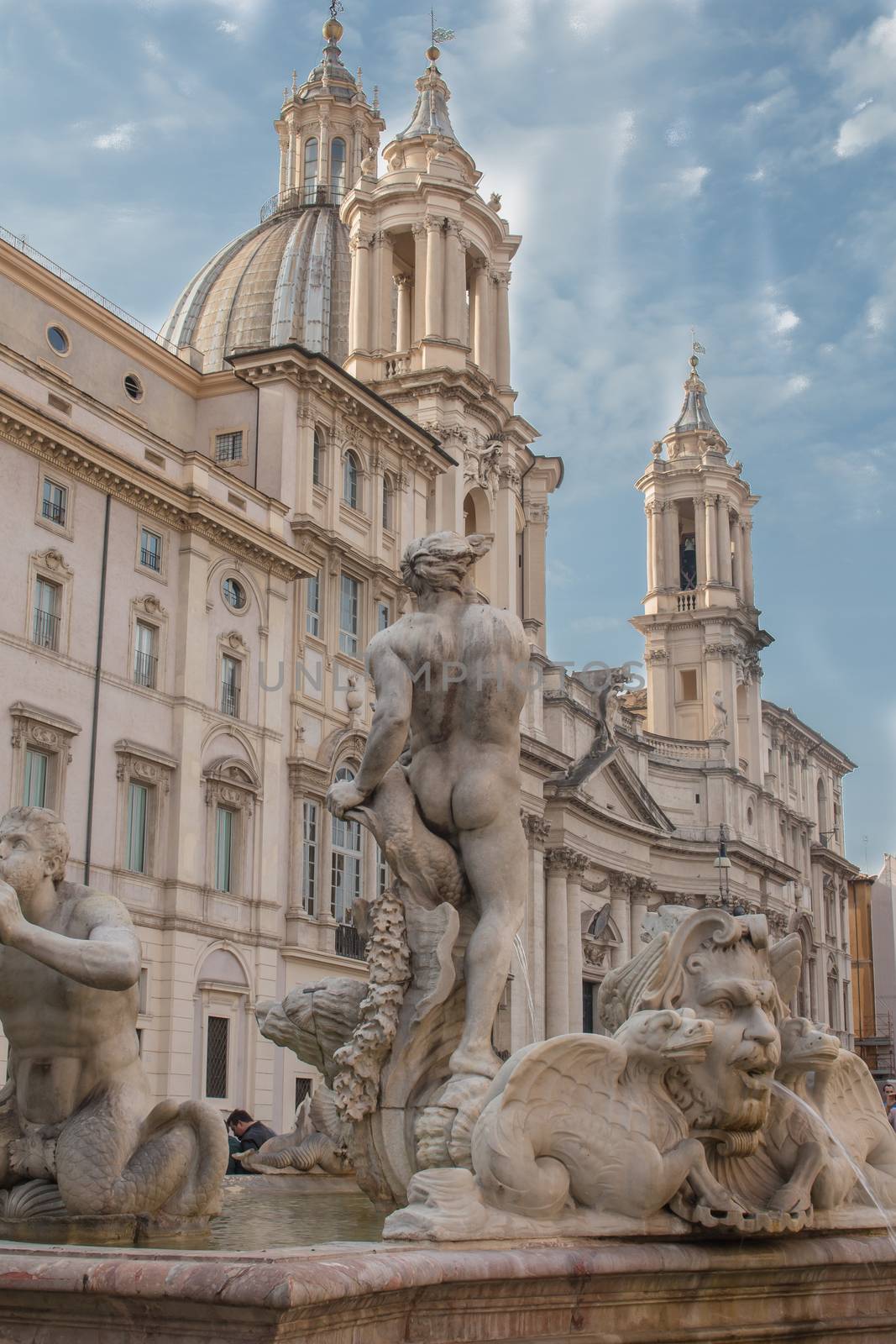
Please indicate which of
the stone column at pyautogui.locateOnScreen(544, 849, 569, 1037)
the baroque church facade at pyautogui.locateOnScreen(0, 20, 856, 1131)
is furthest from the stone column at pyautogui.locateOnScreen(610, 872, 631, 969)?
the stone column at pyautogui.locateOnScreen(544, 849, 569, 1037)

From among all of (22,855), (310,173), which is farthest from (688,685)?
(22,855)

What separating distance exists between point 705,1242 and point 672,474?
218 ft

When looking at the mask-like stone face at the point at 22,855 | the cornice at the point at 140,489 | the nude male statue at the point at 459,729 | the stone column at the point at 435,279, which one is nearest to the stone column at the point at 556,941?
the stone column at the point at 435,279

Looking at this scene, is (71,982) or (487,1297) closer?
(487,1297)

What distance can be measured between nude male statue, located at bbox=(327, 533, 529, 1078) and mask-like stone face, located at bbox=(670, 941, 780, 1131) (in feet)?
3.87

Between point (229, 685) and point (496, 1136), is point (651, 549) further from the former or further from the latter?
point (496, 1136)

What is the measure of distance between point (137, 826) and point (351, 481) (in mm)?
10982

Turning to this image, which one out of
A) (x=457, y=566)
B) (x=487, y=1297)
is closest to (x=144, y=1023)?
(x=457, y=566)

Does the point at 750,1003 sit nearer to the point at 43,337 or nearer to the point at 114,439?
the point at 114,439

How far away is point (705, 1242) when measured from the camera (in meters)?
5.01

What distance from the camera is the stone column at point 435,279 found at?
43500mm

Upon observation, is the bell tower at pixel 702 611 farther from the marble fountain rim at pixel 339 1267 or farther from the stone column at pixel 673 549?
the marble fountain rim at pixel 339 1267

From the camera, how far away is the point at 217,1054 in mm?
29109

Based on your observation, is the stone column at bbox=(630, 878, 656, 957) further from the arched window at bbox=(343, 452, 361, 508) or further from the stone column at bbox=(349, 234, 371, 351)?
the arched window at bbox=(343, 452, 361, 508)
